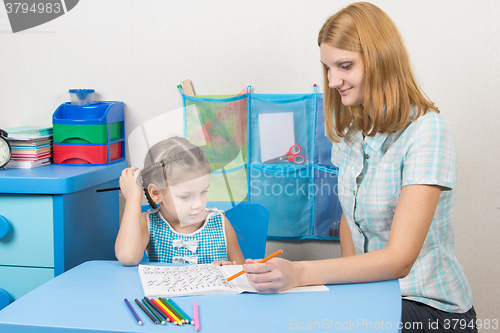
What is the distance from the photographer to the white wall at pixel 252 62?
5.08 feet

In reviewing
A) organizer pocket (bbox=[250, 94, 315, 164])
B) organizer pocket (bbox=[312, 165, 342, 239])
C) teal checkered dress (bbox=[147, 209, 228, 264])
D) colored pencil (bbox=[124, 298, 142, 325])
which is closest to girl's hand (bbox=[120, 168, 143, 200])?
teal checkered dress (bbox=[147, 209, 228, 264])

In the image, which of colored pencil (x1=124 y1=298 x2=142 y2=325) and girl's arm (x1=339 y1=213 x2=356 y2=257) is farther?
girl's arm (x1=339 y1=213 x2=356 y2=257)

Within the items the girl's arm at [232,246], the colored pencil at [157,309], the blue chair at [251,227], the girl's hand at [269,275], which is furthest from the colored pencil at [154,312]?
the blue chair at [251,227]

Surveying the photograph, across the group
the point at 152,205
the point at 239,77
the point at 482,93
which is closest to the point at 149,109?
the point at 239,77

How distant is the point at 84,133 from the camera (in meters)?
1.62

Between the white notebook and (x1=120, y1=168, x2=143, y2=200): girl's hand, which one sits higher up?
(x1=120, y1=168, x2=143, y2=200): girl's hand

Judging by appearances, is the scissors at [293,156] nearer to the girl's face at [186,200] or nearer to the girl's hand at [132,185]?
the girl's face at [186,200]

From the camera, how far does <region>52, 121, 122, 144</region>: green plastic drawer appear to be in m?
1.62

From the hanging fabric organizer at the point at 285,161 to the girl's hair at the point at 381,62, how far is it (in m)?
0.54

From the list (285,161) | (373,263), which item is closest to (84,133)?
(285,161)

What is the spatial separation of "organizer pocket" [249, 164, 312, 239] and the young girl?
1.14 feet

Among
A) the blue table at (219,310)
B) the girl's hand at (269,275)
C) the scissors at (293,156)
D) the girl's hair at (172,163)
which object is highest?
the girl's hair at (172,163)

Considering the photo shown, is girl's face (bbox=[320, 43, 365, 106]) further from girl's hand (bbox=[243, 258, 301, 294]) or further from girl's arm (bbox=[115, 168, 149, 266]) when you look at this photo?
girl's arm (bbox=[115, 168, 149, 266])

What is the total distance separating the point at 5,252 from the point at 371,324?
119 centimetres
